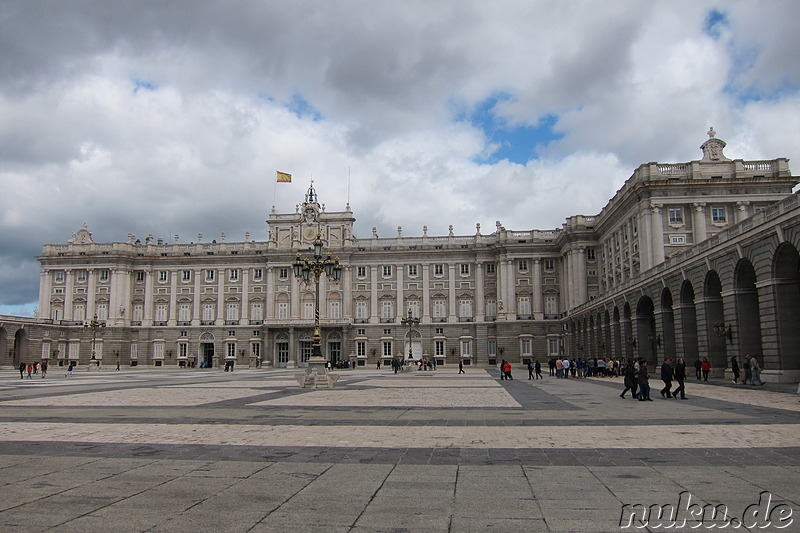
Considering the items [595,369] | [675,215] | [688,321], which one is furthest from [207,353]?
[688,321]

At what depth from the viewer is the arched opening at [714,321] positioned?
34.0 meters

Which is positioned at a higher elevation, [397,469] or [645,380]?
[645,380]

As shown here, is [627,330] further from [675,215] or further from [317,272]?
[317,272]

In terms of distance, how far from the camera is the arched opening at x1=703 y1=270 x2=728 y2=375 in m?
34.0

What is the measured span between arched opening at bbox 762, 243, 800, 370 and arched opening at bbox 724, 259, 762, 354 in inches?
127

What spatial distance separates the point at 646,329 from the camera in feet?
151

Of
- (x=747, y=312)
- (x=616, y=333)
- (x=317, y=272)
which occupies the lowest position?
(x=616, y=333)

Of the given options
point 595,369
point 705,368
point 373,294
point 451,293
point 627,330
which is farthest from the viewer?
point 373,294

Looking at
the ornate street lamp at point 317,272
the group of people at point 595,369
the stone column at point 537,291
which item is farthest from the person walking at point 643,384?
the stone column at point 537,291

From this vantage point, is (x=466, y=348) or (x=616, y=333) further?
(x=466, y=348)

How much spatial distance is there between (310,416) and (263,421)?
1495 millimetres

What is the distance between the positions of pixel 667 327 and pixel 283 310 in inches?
2173

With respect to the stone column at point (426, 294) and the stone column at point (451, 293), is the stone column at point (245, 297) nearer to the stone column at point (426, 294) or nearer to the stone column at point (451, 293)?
the stone column at point (426, 294)

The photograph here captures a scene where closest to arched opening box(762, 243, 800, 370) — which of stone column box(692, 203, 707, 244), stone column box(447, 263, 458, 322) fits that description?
stone column box(692, 203, 707, 244)
